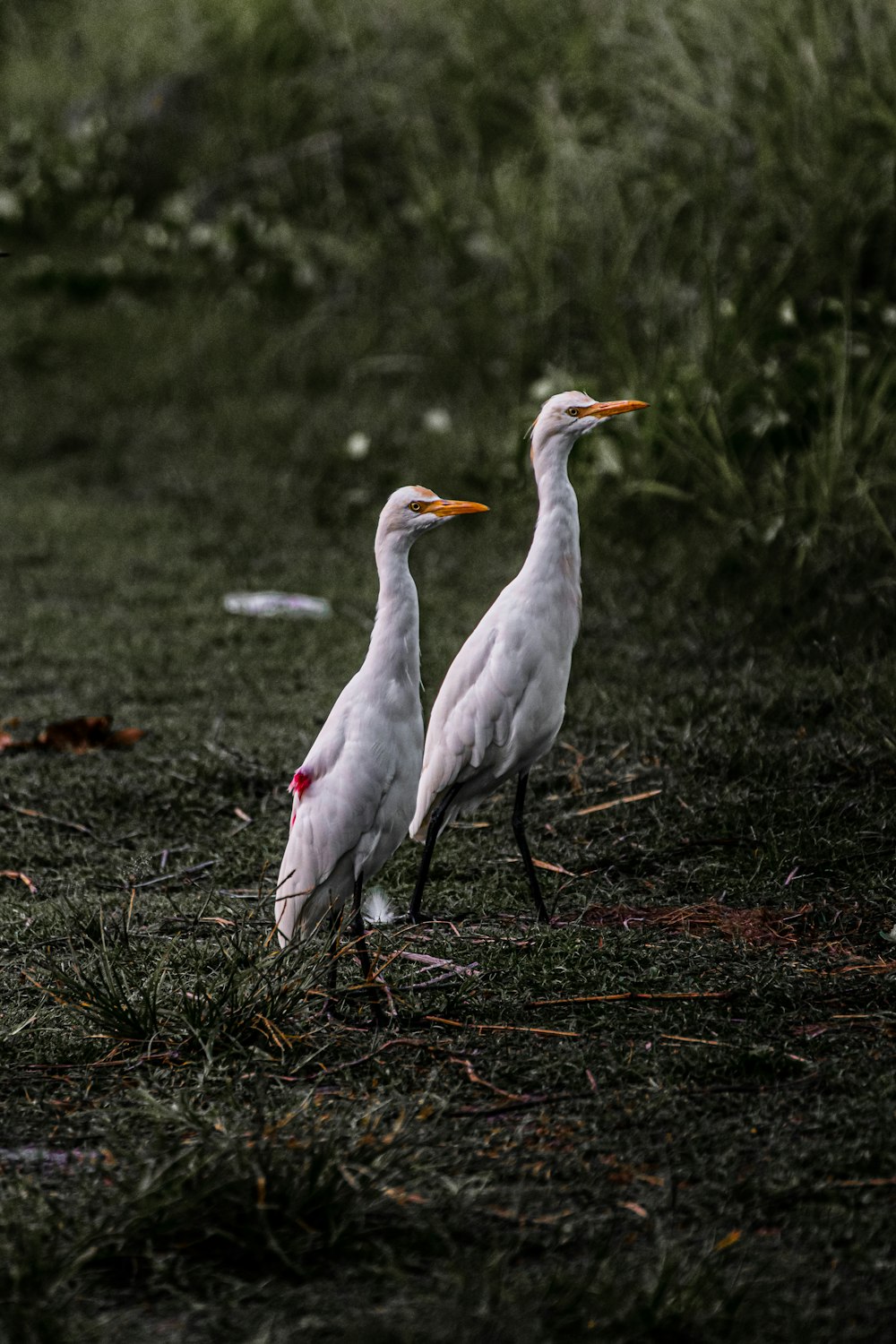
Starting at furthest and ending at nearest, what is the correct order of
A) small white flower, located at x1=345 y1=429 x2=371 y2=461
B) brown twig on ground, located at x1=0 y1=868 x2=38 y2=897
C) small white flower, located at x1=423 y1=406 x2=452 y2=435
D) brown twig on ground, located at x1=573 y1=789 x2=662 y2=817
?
small white flower, located at x1=423 y1=406 x2=452 y2=435 → small white flower, located at x1=345 y1=429 x2=371 y2=461 → brown twig on ground, located at x1=573 y1=789 x2=662 y2=817 → brown twig on ground, located at x1=0 y1=868 x2=38 y2=897

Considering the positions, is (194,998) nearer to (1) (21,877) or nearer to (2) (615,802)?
(1) (21,877)

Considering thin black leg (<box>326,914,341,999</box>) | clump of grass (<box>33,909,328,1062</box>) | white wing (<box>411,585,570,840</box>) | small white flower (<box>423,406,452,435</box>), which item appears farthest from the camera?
small white flower (<box>423,406,452,435</box>)

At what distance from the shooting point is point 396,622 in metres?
2.77

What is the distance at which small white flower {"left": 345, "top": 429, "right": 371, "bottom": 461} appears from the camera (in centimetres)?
659

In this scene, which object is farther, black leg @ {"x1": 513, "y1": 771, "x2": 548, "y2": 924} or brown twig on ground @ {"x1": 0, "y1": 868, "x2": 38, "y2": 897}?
brown twig on ground @ {"x1": 0, "y1": 868, "x2": 38, "y2": 897}

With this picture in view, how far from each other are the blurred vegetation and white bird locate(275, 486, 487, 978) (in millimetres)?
2081

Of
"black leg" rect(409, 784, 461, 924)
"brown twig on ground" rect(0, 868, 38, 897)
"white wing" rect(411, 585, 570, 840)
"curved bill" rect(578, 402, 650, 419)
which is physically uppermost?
"curved bill" rect(578, 402, 650, 419)

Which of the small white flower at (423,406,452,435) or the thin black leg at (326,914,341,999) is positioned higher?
the thin black leg at (326,914,341,999)

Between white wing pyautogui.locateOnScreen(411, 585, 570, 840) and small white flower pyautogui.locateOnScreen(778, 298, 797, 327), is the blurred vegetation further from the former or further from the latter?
white wing pyautogui.locateOnScreen(411, 585, 570, 840)

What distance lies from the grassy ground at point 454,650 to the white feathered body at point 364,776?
13cm

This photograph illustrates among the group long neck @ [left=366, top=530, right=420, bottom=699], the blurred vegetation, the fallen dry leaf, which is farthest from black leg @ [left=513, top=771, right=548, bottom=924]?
the blurred vegetation

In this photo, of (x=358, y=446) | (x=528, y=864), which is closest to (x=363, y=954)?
(x=528, y=864)

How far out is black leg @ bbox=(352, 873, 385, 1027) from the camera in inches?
101

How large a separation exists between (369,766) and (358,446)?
406cm
